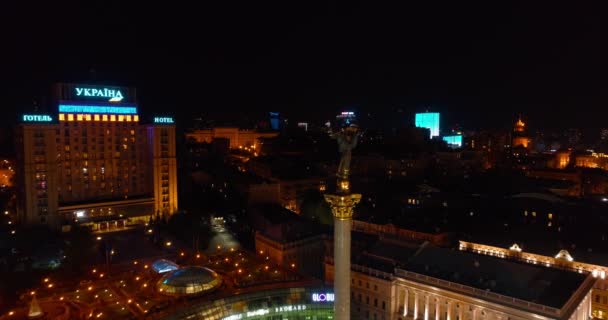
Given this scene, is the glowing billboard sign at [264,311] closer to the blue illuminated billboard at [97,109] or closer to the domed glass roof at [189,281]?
the domed glass roof at [189,281]

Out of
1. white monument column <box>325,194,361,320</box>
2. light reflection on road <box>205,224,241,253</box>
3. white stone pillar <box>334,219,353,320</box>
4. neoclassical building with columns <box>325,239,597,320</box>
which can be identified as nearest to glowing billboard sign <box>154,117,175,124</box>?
light reflection on road <box>205,224,241,253</box>

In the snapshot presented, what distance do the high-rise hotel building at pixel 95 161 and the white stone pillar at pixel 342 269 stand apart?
64.5m

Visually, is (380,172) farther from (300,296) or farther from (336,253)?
(336,253)

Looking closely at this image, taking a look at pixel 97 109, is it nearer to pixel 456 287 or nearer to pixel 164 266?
pixel 164 266

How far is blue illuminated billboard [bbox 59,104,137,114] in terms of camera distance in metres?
74.1

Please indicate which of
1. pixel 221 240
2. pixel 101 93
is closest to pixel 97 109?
pixel 101 93

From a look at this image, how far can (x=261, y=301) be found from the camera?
42.3 meters

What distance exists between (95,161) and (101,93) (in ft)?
Result: 43.5

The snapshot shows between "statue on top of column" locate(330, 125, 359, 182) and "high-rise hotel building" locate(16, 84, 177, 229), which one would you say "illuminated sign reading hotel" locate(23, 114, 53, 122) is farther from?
"statue on top of column" locate(330, 125, 359, 182)

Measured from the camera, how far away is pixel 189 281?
139 feet

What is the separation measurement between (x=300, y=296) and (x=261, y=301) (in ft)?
14.3

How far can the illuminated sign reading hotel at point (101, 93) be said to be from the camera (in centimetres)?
7497

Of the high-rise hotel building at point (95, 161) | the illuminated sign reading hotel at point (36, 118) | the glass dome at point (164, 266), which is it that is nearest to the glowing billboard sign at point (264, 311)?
the glass dome at point (164, 266)

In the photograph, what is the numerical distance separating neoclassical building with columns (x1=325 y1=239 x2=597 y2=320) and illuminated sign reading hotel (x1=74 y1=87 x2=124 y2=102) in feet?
182
